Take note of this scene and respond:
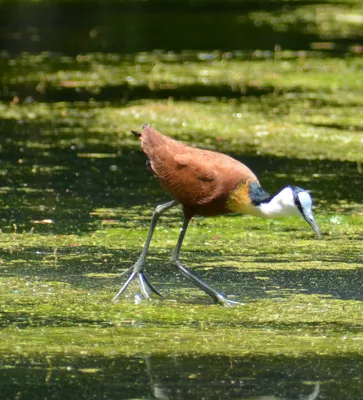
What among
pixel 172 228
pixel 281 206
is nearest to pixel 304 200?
pixel 281 206

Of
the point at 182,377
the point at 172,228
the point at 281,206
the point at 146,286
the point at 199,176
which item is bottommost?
the point at 172,228

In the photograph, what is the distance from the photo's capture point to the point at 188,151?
800cm

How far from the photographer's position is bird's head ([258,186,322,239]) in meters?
7.48

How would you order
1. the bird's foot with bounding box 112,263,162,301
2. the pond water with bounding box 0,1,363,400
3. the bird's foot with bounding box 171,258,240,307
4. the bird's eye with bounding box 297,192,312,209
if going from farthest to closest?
1. the bird's foot with bounding box 112,263,162,301
2. the bird's foot with bounding box 171,258,240,307
3. the bird's eye with bounding box 297,192,312,209
4. the pond water with bounding box 0,1,363,400

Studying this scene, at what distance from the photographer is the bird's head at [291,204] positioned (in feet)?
24.6

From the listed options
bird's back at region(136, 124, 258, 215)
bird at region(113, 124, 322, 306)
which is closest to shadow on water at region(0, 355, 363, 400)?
bird at region(113, 124, 322, 306)

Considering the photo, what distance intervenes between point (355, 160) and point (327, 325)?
5.77 metres

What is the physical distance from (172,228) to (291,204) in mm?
2445

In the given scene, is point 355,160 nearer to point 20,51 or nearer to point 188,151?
point 188,151

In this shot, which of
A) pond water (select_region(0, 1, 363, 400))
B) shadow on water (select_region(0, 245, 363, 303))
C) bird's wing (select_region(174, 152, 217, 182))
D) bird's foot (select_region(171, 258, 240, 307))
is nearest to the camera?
pond water (select_region(0, 1, 363, 400))

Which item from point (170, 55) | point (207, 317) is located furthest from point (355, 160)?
point (170, 55)

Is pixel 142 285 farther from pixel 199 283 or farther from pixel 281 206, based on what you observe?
pixel 281 206

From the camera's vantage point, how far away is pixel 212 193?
7.69 metres

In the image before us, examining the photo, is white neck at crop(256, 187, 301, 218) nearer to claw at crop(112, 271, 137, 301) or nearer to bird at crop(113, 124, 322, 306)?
bird at crop(113, 124, 322, 306)
